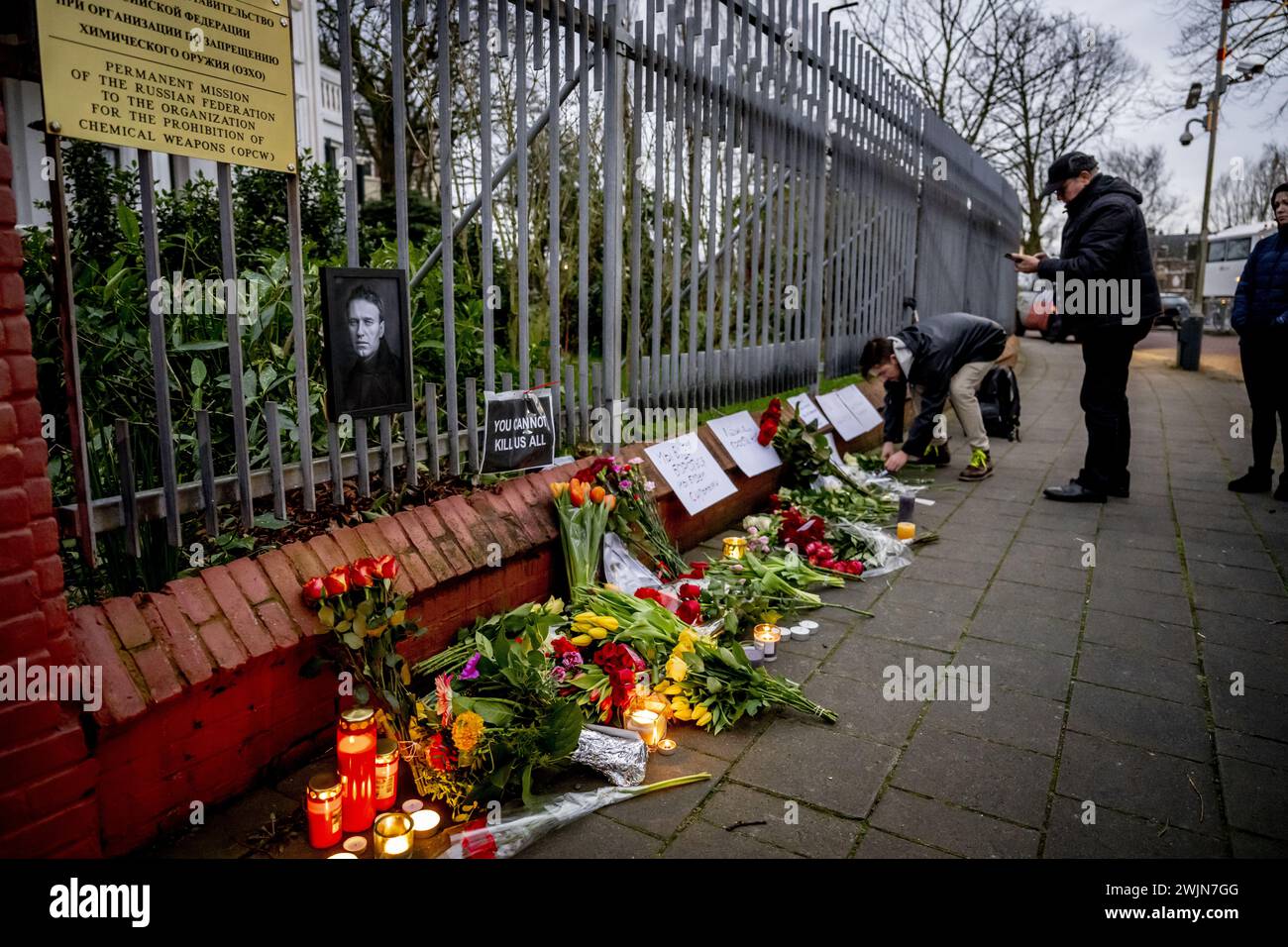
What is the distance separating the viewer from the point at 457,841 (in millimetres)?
2211

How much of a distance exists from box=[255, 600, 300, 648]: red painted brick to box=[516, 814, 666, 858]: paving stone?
2.96ft

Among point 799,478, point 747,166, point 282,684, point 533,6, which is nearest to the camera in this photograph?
point 282,684

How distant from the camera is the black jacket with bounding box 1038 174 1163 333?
5.45 m

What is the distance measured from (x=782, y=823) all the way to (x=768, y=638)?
1116mm

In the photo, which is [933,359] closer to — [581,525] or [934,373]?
[934,373]

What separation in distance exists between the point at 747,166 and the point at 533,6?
207 cm

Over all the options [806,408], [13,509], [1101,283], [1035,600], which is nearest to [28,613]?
[13,509]

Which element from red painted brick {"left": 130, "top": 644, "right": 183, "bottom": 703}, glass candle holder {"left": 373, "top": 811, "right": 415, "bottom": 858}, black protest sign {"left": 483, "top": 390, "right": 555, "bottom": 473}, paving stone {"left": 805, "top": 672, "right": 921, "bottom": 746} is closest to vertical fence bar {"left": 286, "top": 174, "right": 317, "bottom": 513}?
red painted brick {"left": 130, "top": 644, "right": 183, "bottom": 703}

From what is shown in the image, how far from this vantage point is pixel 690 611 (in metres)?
3.46

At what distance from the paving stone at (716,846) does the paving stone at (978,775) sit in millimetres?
535

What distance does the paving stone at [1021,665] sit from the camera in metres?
3.12

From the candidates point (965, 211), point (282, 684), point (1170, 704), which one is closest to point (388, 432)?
point (282, 684)

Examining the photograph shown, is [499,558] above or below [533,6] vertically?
below

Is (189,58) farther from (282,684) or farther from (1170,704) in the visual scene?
(1170,704)
